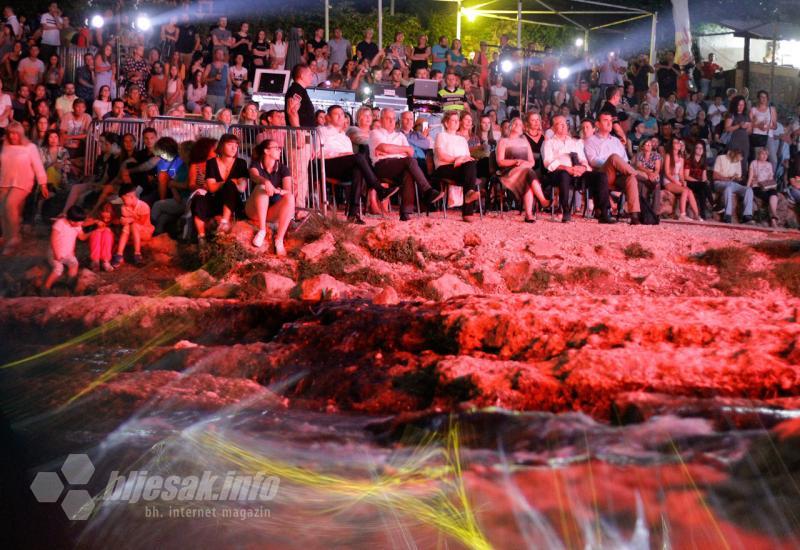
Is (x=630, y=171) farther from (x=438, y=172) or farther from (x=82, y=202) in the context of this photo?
(x=82, y=202)

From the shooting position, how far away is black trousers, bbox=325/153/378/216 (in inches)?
410

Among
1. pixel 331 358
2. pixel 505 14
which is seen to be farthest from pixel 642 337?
pixel 505 14

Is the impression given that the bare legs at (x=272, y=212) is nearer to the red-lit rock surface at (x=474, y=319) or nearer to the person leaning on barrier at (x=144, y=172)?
the red-lit rock surface at (x=474, y=319)

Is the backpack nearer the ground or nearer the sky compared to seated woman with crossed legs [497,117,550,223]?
nearer the ground

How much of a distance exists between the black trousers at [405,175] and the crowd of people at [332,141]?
0.06 feet

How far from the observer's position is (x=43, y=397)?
6.74 meters

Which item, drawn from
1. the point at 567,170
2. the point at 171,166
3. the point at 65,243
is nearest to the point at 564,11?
the point at 567,170

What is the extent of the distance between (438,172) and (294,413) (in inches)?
204

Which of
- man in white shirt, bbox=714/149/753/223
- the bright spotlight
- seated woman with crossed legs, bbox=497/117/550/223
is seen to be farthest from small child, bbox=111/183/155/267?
man in white shirt, bbox=714/149/753/223

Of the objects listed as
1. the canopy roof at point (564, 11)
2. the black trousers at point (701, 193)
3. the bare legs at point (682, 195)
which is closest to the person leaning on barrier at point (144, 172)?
the bare legs at point (682, 195)

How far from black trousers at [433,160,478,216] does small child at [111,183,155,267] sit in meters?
3.49

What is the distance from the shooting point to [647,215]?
37.7ft

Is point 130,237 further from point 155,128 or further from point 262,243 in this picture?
point 155,128

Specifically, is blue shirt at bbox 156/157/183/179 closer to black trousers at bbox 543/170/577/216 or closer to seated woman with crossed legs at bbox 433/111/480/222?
seated woman with crossed legs at bbox 433/111/480/222
